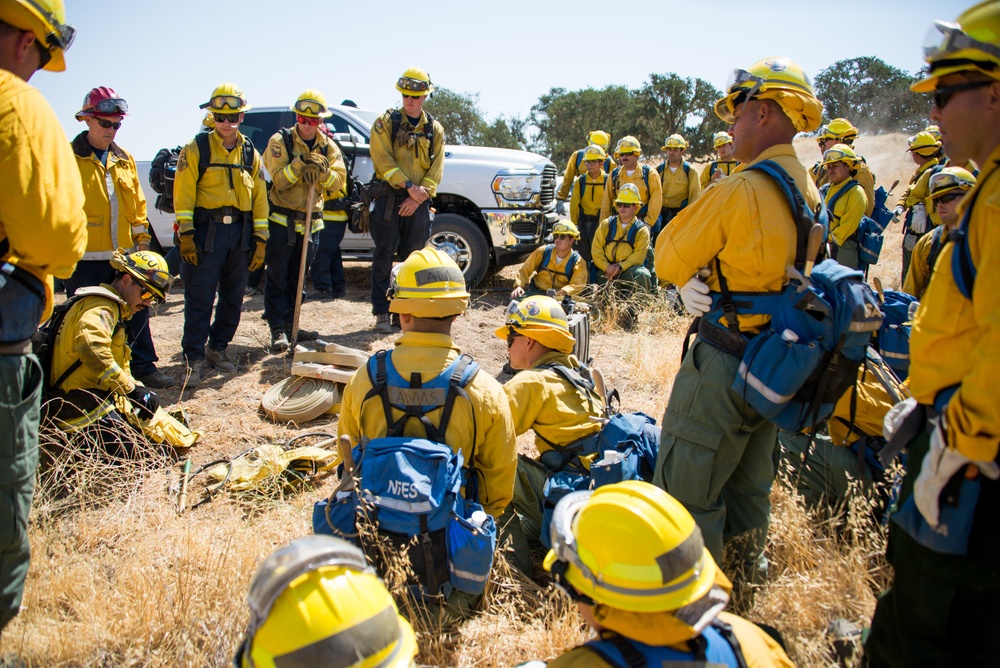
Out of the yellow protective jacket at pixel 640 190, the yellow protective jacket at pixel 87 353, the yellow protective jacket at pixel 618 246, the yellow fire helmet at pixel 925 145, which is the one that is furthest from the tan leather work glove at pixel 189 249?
the yellow fire helmet at pixel 925 145

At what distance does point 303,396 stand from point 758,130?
382 centimetres

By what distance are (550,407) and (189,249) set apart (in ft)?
12.2

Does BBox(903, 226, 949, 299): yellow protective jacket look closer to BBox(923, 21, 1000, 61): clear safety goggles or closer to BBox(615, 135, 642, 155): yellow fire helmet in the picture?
BBox(923, 21, 1000, 61): clear safety goggles

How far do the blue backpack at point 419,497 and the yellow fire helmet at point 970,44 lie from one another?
1.81 m

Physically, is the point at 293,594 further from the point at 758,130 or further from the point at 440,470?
the point at 758,130

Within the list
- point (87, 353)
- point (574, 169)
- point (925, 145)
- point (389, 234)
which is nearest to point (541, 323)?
point (87, 353)

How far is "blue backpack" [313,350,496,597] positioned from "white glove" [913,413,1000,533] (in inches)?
58.3

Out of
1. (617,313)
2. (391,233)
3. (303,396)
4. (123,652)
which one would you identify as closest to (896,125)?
(617,313)

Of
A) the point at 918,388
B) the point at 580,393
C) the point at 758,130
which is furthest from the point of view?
the point at 580,393

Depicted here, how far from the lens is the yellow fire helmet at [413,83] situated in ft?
22.0

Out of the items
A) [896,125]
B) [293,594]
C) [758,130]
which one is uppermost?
[896,125]

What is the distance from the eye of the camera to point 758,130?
279 centimetres

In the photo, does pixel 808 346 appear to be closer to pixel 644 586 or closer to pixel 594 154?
pixel 644 586

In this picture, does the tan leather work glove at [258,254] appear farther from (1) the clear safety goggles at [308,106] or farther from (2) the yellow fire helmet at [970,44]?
(2) the yellow fire helmet at [970,44]
